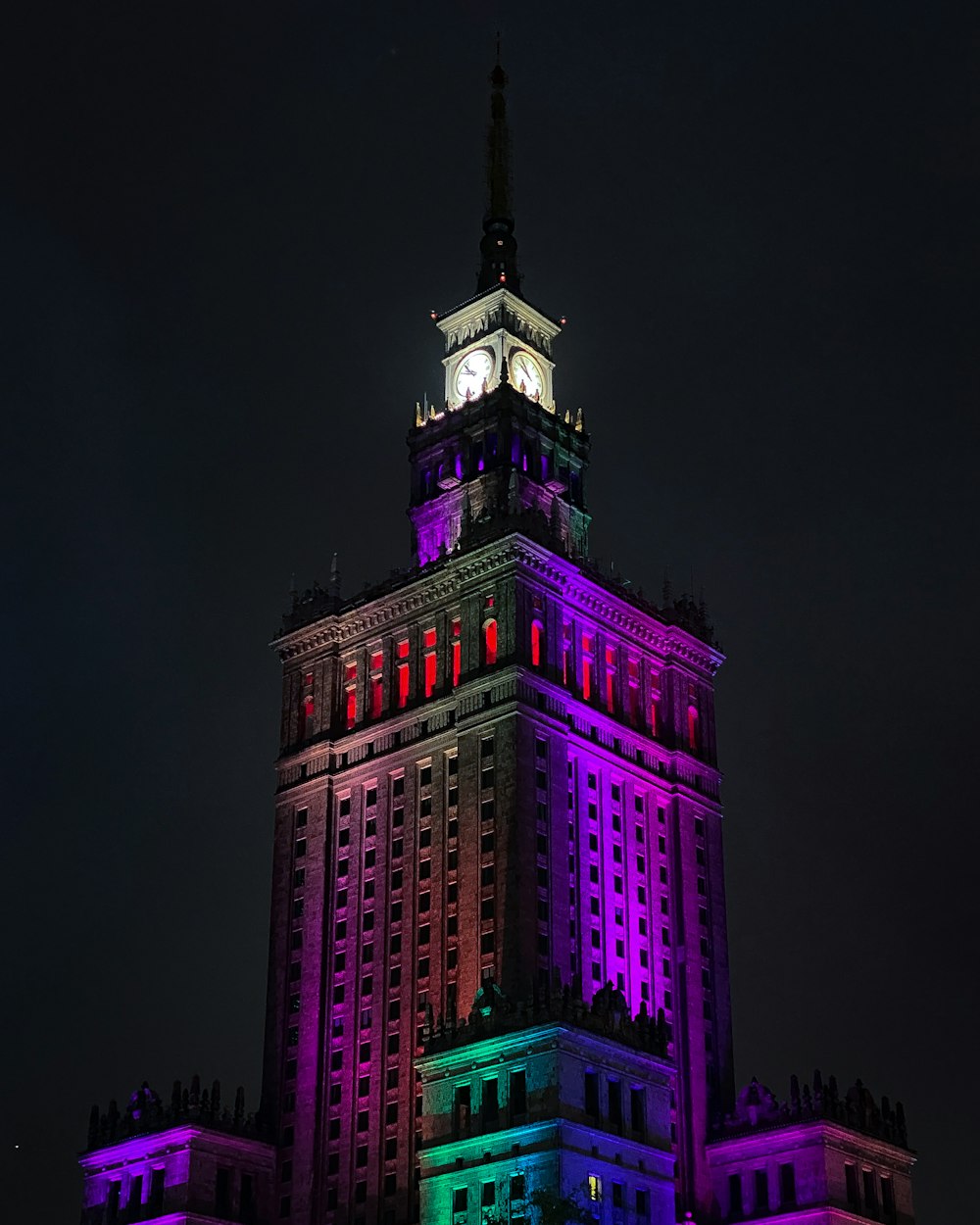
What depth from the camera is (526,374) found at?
554 feet

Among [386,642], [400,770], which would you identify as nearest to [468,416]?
[386,642]

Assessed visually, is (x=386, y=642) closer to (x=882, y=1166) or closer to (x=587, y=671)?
(x=587, y=671)

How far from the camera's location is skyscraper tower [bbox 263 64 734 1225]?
135625mm

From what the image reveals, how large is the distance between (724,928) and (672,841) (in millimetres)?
8210

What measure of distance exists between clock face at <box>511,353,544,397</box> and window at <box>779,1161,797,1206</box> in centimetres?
6997

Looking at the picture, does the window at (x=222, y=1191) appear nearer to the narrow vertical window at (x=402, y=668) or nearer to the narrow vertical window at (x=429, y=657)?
the narrow vertical window at (x=402, y=668)

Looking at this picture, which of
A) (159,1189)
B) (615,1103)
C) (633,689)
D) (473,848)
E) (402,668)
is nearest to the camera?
(615,1103)

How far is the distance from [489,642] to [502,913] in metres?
22.3

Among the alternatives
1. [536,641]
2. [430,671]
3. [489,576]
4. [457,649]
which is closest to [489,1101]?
[536,641]

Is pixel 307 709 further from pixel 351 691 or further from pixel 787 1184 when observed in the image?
pixel 787 1184

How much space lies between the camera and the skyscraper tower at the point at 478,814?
136m

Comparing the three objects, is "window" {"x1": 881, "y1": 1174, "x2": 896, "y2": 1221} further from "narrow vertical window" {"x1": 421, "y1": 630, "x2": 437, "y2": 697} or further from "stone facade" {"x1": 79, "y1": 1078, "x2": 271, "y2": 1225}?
"narrow vertical window" {"x1": 421, "y1": 630, "x2": 437, "y2": 697}

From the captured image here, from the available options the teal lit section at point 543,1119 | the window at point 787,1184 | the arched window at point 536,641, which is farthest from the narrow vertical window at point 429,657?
the window at point 787,1184

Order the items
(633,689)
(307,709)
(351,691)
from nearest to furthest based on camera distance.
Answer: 1. (633,689)
2. (351,691)
3. (307,709)
